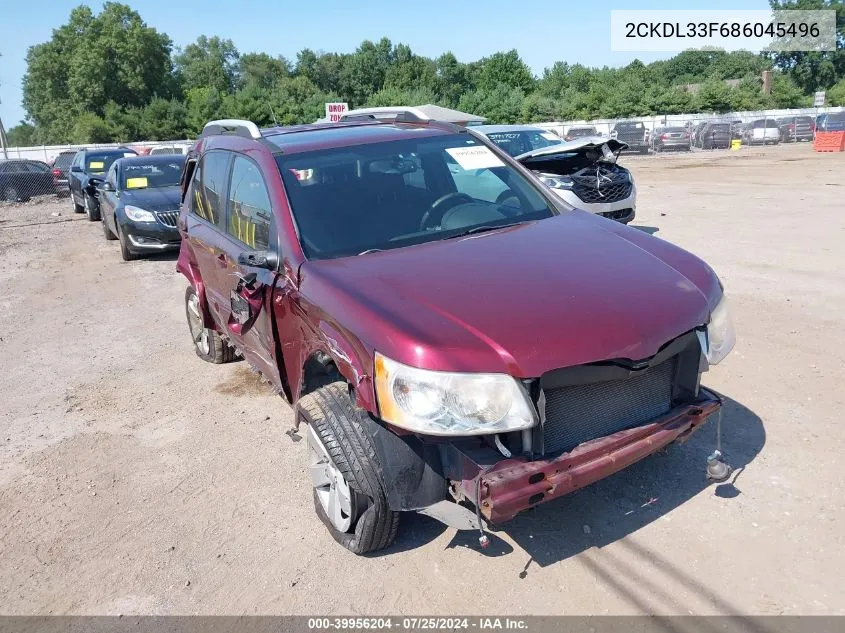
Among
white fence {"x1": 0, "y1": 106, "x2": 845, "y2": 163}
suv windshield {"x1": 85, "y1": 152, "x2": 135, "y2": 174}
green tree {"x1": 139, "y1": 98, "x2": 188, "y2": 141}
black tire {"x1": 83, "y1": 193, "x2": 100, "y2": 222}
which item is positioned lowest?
black tire {"x1": 83, "y1": 193, "x2": 100, "y2": 222}

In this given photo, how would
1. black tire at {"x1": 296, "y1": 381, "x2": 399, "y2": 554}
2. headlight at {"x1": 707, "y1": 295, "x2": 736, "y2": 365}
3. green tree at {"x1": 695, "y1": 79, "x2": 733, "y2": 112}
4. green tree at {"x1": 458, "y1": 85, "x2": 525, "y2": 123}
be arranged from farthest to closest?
1. green tree at {"x1": 458, "y1": 85, "x2": 525, "y2": 123}
2. green tree at {"x1": 695, "y1": 79, "x2": 733, "y2": 112}
3. headlight at {"x1": 707, "y1": 295, "x2": 736, "y2": 365}
4. black tire at {"x1": 296, "y1": 381, "x2": 399, "y2": 554}

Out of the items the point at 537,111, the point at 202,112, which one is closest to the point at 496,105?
the point at 537,111

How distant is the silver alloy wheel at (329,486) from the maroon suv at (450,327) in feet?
0.04

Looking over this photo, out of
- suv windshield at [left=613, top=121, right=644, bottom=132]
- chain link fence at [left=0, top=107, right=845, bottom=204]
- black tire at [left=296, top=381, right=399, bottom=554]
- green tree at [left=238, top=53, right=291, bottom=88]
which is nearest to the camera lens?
black tire at [left=296, top=381, right=399, bottom=554]

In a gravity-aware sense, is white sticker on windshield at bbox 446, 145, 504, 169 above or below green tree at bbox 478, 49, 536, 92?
below

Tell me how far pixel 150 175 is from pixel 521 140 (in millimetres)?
6630

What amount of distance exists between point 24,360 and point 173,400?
7.36ft

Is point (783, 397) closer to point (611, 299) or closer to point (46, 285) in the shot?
point (611, 299)

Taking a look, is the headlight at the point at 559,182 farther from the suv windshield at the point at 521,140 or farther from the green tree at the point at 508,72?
the green tree at the point at 508,72

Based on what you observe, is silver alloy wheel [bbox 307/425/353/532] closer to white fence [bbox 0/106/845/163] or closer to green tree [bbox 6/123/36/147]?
white fence [bbox 0/106/845/163]

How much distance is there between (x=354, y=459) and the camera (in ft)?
9.60

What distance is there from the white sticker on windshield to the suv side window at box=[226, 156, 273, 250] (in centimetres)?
122

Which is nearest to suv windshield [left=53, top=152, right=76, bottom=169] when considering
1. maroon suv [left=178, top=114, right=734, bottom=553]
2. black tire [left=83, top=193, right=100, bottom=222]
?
black tire [left=83, top=193, right=100, bottom=222]

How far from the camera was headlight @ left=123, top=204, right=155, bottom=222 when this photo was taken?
11148 millimetres
